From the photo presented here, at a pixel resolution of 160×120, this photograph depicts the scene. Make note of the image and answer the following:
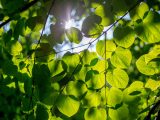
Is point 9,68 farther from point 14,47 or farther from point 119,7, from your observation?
point 119,7

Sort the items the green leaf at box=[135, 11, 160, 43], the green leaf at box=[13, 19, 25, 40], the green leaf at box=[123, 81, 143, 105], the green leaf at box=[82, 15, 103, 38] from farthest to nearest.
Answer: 1. the green leaf at box=[13, 19, 25, 40]
2. the green leaf at box=[123, 81, 143, 105]
3. the green leaf at box=[82, 15, 103, 38]
4. the green leaf at box=[135, 11, 160, 43]

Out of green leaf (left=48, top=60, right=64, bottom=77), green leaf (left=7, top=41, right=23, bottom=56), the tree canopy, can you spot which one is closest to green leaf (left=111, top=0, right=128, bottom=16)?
the tree canopy

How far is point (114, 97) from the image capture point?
149 centimetres

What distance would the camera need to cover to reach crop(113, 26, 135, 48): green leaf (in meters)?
1.42

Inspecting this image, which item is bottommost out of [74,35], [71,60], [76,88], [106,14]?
[76,88]

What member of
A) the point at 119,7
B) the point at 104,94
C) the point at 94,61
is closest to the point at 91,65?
the point at 94,61

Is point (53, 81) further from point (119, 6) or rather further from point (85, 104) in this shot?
point (119, 6)

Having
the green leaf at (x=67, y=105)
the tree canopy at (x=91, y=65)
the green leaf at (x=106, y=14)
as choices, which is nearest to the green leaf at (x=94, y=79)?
the tree canopy at (x=91, y=65)

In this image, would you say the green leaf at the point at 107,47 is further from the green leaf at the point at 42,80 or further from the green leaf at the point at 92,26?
the green leaf at the point at 42,80

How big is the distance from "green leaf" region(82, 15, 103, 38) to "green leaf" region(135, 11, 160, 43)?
7.3 inches

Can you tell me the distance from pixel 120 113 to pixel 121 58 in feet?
0.88

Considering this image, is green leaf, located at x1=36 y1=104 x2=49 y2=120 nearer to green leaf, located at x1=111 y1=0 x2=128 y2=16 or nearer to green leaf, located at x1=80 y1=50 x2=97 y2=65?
green leaf, located at x1=80 y1=50 x2=97 y2=65

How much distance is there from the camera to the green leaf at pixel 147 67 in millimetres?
1511

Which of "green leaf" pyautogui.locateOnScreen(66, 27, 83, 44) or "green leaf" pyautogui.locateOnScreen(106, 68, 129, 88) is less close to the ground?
"green leaf" pyautogui.locateOnScreen(66, 27, 83, 44)
